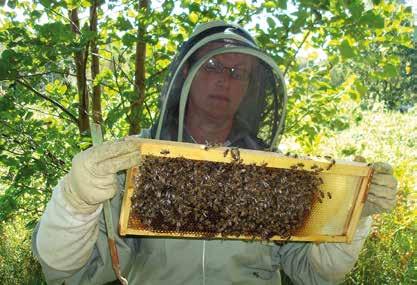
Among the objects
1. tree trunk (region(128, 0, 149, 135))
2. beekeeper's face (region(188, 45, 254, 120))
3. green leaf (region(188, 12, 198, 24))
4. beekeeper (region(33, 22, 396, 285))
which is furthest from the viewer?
tree trunk (region(128, 0, 149, 135))

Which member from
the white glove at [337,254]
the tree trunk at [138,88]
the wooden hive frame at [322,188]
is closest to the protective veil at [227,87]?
the wooden hive frame at [322,188]

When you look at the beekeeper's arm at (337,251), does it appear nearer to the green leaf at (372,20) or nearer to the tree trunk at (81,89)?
the green leaf at (372,20)

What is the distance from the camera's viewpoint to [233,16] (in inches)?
163

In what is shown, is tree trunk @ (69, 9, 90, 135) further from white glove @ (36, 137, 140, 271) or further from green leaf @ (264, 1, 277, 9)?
white glove @ (36, 137, 140, 271)

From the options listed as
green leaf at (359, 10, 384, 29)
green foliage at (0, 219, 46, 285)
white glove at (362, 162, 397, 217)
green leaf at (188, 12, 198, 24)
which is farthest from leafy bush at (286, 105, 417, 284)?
green foliage at (0, 219, 46, 285)

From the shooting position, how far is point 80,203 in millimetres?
2117

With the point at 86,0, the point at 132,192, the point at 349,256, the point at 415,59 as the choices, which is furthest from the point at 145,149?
the point at 415,59

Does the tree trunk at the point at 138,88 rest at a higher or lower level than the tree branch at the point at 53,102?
higher

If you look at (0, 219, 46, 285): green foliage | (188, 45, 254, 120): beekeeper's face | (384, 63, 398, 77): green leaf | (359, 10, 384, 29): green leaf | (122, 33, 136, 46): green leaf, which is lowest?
(0, 219, 46, 285): green foliage

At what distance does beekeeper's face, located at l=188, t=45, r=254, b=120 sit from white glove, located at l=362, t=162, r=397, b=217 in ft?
3.08

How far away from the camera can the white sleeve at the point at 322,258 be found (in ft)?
8.70

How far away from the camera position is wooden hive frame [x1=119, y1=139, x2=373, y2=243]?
2.11 m

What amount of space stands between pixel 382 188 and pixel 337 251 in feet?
1.56

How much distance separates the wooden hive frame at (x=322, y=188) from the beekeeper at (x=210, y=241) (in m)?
0.09
